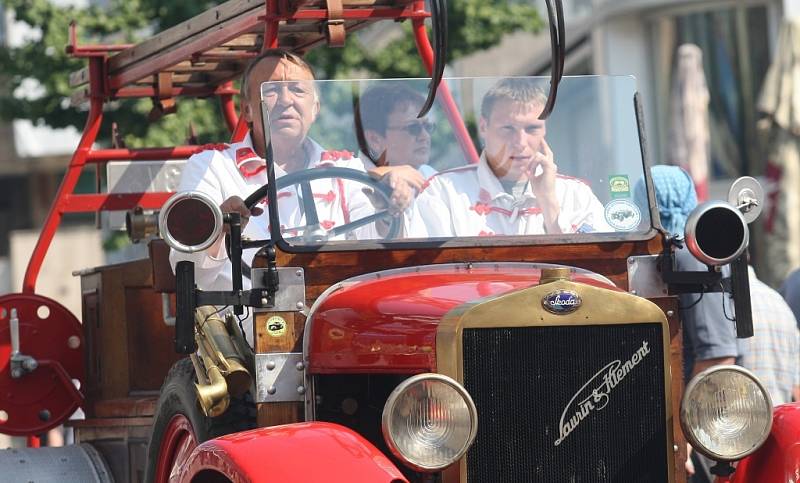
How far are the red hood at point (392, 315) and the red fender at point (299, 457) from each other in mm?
268

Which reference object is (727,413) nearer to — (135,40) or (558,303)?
(558,303)

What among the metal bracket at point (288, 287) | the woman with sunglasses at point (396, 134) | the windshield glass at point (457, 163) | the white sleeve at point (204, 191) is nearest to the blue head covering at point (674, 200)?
the windshield glass at point (457, 163)

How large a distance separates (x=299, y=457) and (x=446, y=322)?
25.0 inches

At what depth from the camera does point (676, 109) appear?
13.6 meters

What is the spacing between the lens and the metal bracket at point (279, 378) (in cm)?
512

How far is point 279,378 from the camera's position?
5125 mm

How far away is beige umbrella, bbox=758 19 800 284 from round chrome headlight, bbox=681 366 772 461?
809cm

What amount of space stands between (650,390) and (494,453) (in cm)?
57

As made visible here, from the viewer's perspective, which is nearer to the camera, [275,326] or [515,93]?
Answer: [275,326]

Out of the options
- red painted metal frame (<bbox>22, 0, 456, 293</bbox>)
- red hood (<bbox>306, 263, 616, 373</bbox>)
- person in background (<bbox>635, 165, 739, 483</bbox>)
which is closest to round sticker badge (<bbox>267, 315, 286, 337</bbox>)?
red hood (<bbox>306, 263, 616, 373</bbox>)

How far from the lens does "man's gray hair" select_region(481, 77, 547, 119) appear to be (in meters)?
5.68

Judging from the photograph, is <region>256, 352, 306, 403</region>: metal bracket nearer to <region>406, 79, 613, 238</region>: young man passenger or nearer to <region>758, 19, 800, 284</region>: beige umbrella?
<region>406, 79, 613, 238</region>: young man passenger

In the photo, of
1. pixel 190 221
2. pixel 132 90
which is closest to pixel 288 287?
pixel 190 221

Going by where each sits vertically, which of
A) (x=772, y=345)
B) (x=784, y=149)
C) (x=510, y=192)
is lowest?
(x=772, y=345)
